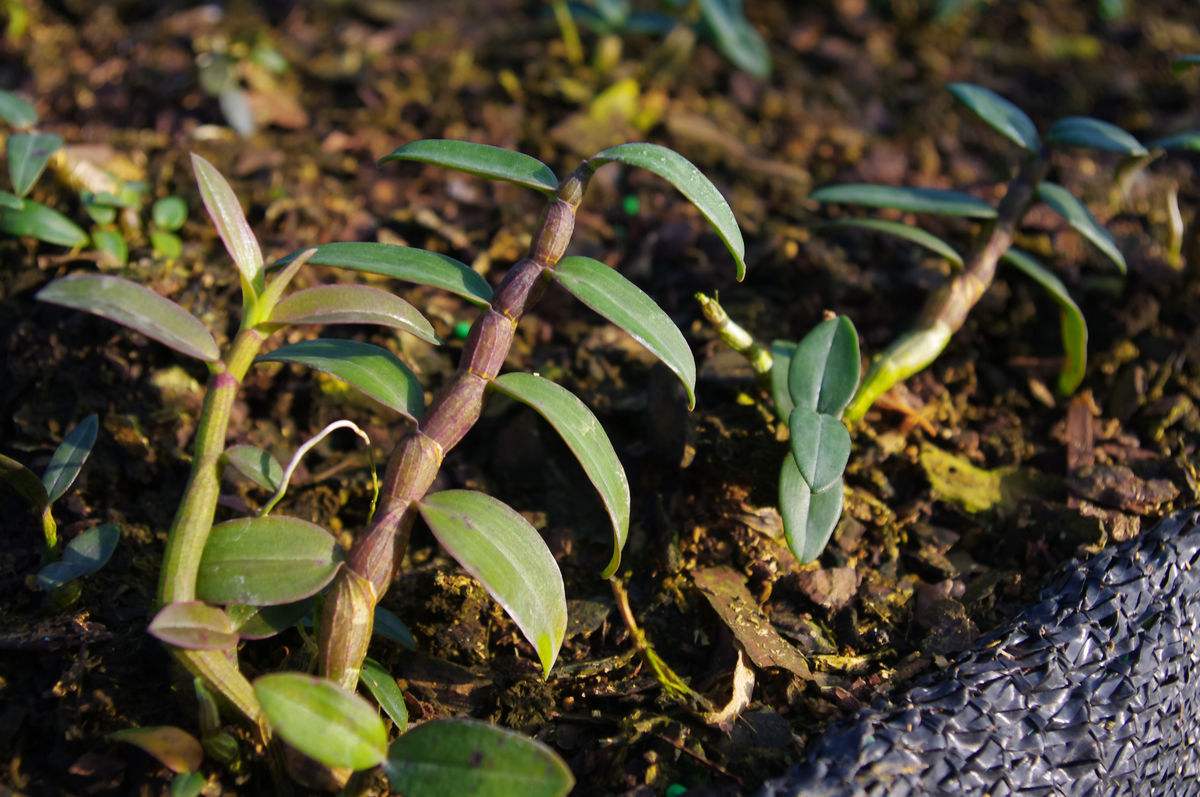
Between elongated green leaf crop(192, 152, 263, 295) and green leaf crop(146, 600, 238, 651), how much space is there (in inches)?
14.1

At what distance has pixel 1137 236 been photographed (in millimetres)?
2135

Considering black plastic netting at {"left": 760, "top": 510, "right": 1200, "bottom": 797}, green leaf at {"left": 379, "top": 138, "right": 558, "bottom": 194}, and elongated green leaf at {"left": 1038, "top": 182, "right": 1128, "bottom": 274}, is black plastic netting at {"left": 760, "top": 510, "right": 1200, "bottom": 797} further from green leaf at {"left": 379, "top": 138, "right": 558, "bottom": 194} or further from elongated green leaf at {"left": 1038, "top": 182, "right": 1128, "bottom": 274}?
green leaf at {"left": 379, "top": 138, "right": 558, "bottom": 194}

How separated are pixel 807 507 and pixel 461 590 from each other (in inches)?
19.3

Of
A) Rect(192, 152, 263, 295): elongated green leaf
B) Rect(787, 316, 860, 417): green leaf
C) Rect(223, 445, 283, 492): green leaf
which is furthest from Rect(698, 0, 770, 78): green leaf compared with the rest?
Rect(223, 445, 283, 492): green leaf

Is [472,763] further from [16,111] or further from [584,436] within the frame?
[16,111]

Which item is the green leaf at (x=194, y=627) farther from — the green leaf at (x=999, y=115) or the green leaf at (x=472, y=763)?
the green leaf at (x=999, y=115)

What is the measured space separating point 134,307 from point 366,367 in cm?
26

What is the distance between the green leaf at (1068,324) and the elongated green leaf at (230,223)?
1.25 m

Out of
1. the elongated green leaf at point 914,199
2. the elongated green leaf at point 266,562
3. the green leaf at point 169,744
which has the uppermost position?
the elongated green leaf at point 914,199

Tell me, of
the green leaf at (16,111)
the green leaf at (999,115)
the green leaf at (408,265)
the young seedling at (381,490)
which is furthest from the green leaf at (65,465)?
the green leaf at (999,115)

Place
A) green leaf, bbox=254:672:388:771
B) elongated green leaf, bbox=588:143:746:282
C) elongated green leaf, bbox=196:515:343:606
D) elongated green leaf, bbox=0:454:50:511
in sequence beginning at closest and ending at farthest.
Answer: green leaf, bbox=254:672:388:771 < elongated green leaf, bbox=196:515:343:606 < elongated green leaf, bbox=588:143:746:282 < elongated green leaf, bbox=0:454:50:511

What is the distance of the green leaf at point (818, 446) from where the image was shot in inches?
52.7

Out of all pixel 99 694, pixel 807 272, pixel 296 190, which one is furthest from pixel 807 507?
pixel 296 190

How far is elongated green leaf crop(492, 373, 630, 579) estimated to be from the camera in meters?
1.20
